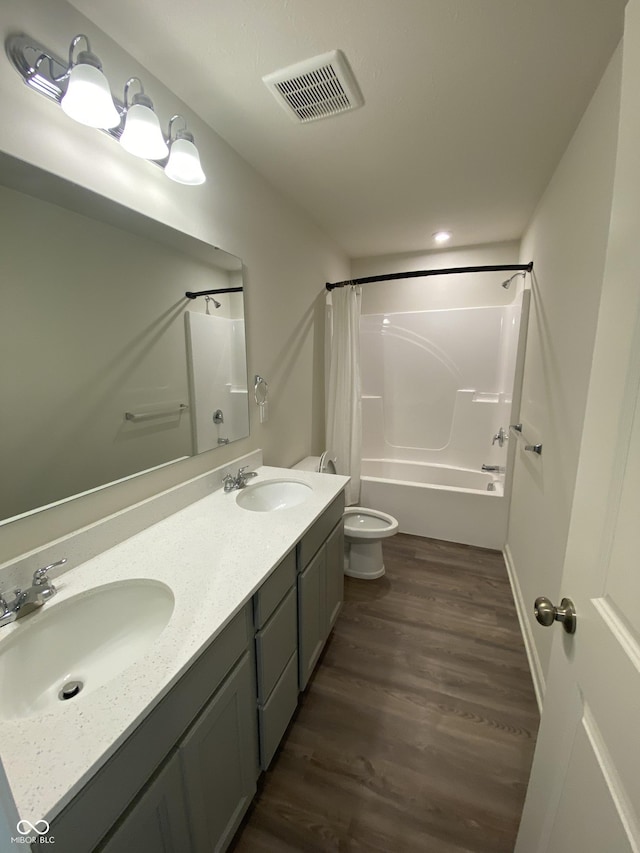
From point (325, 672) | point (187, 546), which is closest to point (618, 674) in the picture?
point (187, 546)

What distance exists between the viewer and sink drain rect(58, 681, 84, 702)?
0.78 meters

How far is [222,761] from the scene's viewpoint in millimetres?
879

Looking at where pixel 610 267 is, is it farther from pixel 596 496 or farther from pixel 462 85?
pixel 462 85

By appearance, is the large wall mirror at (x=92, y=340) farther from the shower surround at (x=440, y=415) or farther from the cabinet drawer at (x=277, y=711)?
the shower surround at (x=440, y=415)

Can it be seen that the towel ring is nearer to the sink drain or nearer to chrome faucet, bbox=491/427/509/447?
the sink drain

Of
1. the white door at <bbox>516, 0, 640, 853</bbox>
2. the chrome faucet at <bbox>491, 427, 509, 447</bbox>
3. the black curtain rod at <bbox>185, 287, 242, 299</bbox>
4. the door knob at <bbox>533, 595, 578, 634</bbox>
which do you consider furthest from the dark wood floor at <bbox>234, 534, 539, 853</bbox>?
the black curtain rod at <bbox>185, 287, 242, 299</bbox>

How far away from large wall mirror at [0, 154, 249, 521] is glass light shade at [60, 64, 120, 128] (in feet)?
0.58

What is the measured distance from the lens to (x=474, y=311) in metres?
A: 3.02

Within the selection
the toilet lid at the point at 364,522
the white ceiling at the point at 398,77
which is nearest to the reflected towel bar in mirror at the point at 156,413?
the white ceiling at the point at 398,77

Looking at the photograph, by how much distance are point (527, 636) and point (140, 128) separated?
2.70 meters

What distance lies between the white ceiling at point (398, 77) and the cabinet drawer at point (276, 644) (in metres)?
1.88

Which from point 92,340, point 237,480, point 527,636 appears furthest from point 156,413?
point 527,636

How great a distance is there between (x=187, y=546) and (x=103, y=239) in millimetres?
1052

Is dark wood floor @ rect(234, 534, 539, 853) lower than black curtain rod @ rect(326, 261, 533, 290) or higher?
lower
